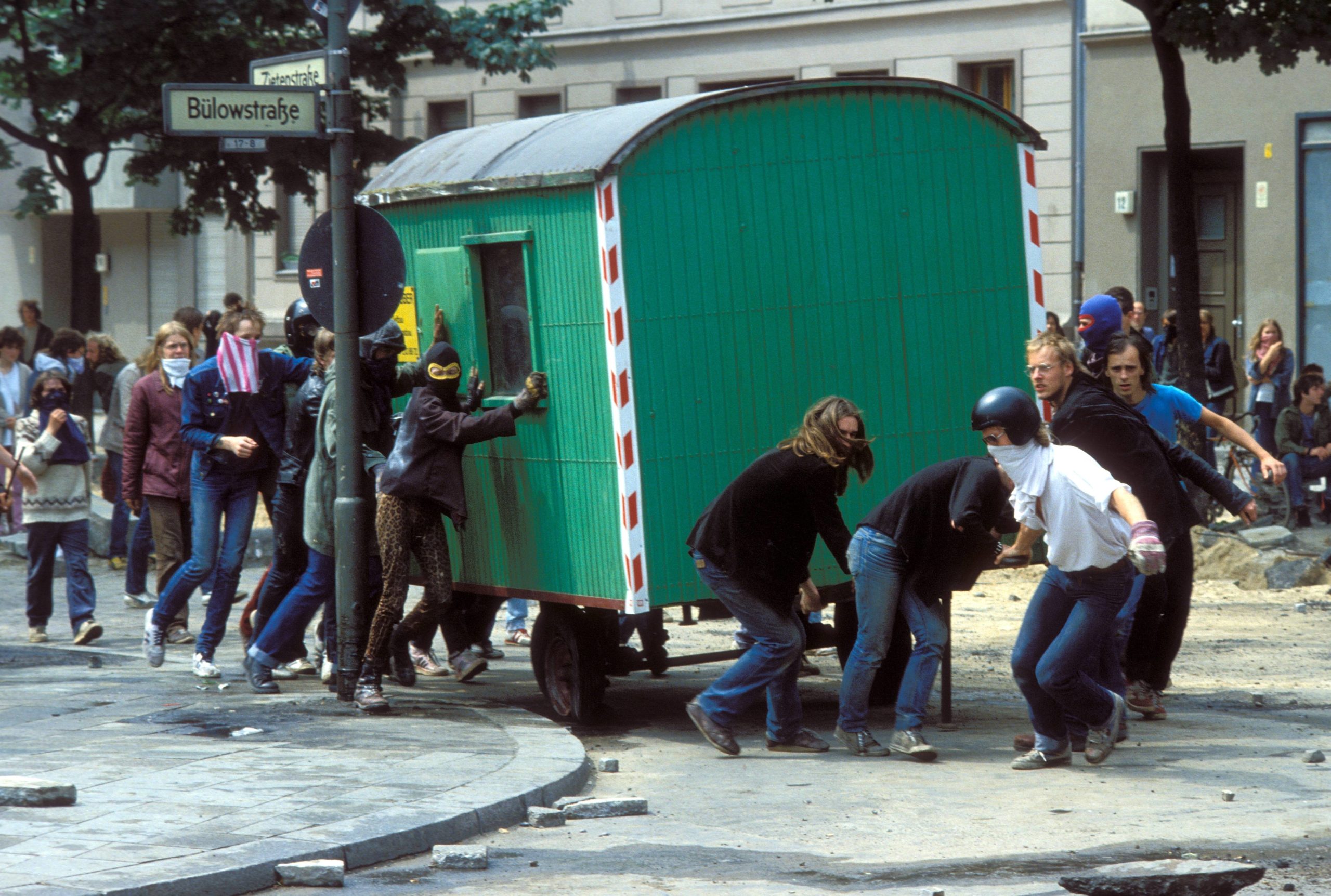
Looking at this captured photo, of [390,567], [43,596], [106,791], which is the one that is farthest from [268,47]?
[106,791]

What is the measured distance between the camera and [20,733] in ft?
26.9

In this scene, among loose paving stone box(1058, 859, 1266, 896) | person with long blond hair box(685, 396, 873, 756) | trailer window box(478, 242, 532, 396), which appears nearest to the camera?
loose paving stone box(1058, 859, 1266, 896)

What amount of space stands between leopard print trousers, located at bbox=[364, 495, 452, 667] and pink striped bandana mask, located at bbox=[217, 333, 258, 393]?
4.41 ft

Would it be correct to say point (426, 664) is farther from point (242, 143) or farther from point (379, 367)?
point (242, 143)

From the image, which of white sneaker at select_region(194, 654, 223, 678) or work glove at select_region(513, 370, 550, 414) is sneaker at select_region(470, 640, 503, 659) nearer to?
white sneaker at select_region(194, 654, 223, 678)

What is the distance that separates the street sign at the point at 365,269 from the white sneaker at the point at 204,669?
6.41 feet

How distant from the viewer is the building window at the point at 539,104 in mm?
28391

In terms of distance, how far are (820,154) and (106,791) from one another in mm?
4197

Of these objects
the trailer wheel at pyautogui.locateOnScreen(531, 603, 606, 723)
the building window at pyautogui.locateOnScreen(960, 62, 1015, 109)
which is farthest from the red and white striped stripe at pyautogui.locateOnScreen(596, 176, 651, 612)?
the building window at pyautogui.locateOnScreen(960, 62, 1015, 109)

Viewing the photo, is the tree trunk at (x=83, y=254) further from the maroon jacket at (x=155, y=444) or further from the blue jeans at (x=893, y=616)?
the blue jeans at (x=893, y=616)

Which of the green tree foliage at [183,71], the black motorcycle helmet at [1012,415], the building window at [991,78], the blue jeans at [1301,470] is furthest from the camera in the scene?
the building window at [991,78]

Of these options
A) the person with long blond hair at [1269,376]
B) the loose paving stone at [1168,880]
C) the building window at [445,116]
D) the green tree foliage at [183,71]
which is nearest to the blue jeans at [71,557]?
the loose paving stone at [1168,880]

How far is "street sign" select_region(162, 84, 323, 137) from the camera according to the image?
28.4 feet

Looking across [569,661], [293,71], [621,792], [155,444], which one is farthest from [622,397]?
[155,444]
